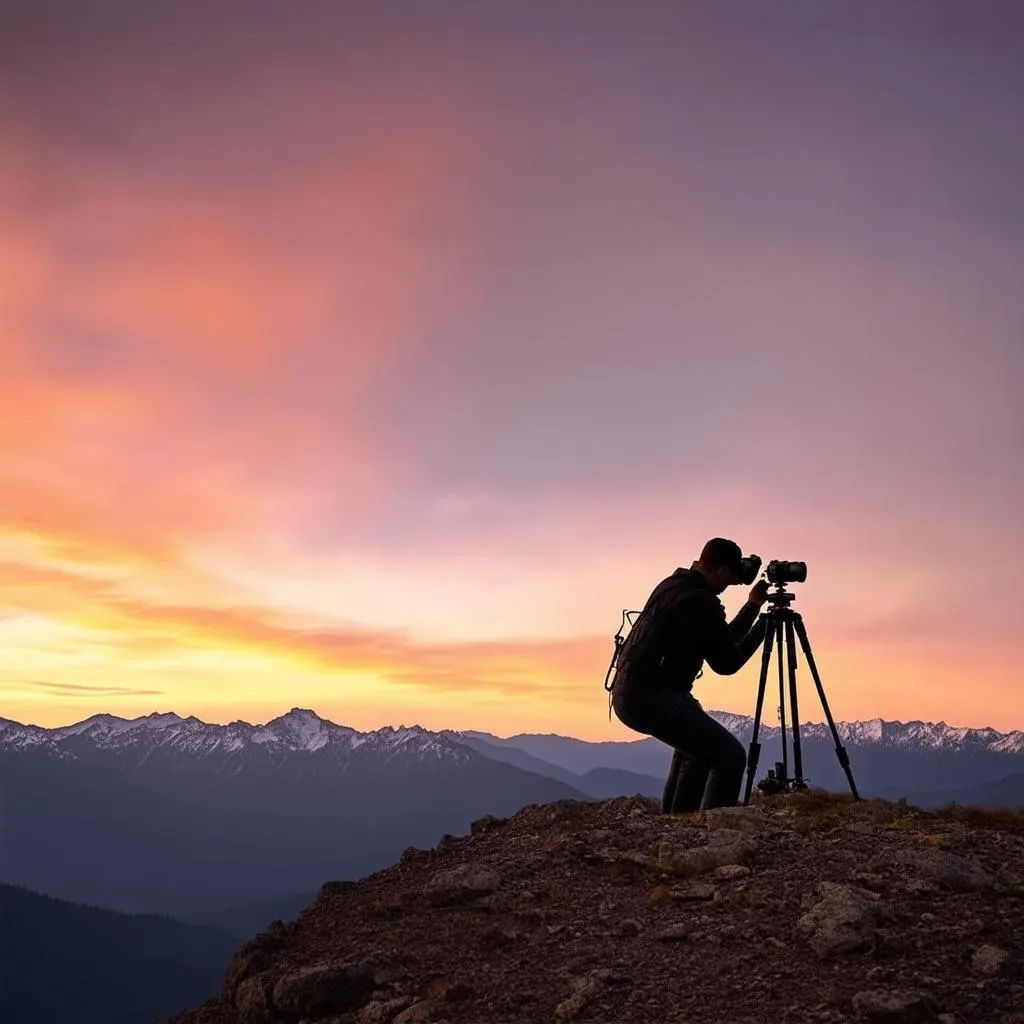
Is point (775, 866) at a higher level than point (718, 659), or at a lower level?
lower

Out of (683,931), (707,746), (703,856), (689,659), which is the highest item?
(689,659)

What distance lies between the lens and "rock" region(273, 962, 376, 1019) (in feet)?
23.0

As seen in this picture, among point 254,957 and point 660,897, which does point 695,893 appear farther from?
point 254,957

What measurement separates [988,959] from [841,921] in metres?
1.04

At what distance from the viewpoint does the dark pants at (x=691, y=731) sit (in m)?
9.67

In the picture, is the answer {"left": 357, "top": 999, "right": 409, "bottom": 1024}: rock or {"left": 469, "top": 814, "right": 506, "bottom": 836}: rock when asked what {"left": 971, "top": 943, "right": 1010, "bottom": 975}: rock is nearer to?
{"left": 357, "top": 999, "right": 409, "bottom": 1024}: rock

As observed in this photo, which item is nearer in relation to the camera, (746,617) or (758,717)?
(746,617)

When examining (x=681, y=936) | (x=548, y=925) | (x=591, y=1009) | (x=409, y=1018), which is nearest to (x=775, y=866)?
(x=681, y=936)

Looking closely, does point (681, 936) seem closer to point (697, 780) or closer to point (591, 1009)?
point (591, 1009)

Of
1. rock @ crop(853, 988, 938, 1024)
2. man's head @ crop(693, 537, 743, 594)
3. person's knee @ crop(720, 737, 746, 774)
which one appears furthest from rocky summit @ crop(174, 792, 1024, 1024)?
man's head @ crop(693, 537, 743, 594)

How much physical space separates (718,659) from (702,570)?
3.47 feet

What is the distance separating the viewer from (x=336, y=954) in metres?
7.95

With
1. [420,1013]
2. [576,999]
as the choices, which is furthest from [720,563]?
[420,1013]

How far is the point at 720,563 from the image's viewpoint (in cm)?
1011
